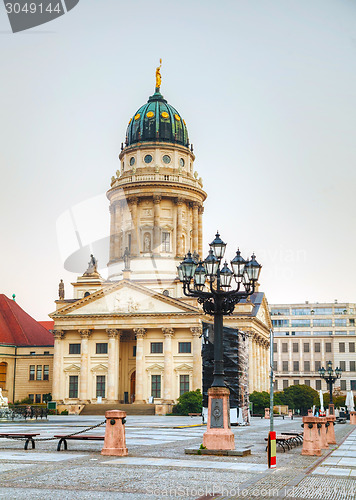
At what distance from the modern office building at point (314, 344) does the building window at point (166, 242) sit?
50068mm

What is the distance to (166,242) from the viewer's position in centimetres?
9044

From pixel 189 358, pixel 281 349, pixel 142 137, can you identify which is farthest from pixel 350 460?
pixel 281 349

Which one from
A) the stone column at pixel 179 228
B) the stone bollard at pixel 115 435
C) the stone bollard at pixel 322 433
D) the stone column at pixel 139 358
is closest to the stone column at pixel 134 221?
the stone column at pixel 179 228

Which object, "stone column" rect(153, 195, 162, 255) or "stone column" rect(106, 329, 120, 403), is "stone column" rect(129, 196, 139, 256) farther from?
"stone column" rect(106, 329, 120, 403)

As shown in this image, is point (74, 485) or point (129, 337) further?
point (129, 337)

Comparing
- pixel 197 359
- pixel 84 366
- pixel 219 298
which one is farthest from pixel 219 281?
pixel 84 366

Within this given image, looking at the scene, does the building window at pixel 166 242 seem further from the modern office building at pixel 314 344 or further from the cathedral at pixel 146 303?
the modern office building at pixel 314 344

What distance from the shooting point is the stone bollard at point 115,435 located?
845 inches

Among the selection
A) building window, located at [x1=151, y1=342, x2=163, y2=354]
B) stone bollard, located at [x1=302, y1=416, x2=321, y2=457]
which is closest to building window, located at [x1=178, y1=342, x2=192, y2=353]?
building window, located at [x1=151, y1=342, x2=163, y2=354]

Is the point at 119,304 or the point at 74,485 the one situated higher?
the point at 119,304

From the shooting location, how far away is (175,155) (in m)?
93.3

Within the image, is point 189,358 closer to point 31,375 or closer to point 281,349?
point 31,375

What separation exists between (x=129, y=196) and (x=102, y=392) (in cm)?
2566

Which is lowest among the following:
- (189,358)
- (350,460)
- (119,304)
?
(350,460)
